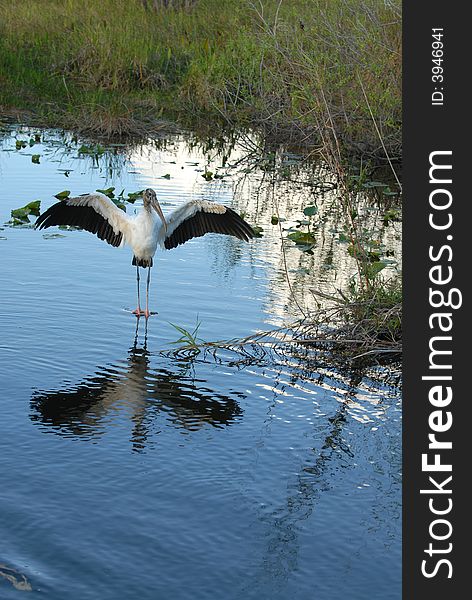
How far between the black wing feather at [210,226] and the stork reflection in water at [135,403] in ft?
7.78

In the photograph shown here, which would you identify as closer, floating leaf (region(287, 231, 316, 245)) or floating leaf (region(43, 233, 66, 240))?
floating leaf (region(43, 233, 66, 240))

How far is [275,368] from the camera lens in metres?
7.74

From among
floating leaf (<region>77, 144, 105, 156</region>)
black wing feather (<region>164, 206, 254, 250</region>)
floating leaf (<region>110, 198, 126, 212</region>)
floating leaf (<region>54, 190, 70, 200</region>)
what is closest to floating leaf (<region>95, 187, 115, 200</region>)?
floating leaf (<region>110, 198, 126, 212</region>)

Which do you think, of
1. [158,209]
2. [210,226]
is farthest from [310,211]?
[158,209]

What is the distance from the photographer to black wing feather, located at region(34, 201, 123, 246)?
952 centimetres

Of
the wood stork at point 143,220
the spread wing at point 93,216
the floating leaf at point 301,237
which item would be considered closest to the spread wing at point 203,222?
the wood stork at point 143,220

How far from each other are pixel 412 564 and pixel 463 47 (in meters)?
2.50

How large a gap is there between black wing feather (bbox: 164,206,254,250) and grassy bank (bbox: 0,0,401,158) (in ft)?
15.6

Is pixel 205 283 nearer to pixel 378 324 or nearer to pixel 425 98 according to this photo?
pixel 378 324

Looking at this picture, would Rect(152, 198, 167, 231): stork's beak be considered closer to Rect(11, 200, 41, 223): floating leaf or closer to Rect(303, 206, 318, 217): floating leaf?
Rect(11, 200, 41, 223): floating leaf

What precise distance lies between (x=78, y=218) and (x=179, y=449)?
3.82 meters

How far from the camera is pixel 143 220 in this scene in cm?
957

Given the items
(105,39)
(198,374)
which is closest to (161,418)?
(198,374)

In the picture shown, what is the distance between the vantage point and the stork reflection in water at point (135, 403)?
21.4ft
